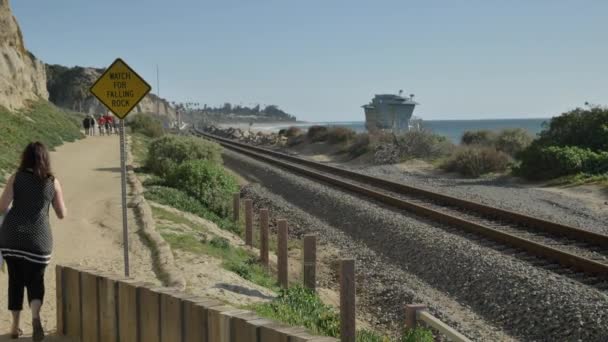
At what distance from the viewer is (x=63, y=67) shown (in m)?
142

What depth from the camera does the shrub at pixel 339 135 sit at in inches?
2027

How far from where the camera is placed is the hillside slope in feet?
134

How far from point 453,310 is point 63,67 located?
143415 mm

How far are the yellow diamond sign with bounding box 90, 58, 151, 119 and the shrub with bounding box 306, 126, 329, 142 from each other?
47.9 m

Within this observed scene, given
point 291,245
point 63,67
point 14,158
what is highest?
point 63,67

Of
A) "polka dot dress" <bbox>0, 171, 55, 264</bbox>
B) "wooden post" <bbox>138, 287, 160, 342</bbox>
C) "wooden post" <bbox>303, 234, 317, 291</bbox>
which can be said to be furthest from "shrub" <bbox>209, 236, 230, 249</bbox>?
"wooden post" <bbox>138, 287, 160, 342</bbox>

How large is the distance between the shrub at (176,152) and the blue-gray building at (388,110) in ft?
139

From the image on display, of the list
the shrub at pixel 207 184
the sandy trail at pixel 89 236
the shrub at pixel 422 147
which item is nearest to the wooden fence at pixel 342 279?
the sandy trail at pixel 89 236

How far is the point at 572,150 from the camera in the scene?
2602 centimetres

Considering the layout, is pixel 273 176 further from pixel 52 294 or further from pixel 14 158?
pixel 52 294

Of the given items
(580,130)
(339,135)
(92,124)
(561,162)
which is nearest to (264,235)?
(561,162)

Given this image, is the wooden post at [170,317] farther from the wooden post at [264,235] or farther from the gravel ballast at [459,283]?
the wooden post at [264,235]

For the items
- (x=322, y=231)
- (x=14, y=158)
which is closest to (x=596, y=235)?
(x=322, y=231)

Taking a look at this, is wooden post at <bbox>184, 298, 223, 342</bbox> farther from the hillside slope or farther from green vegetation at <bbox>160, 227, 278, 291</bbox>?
the hillside slope
